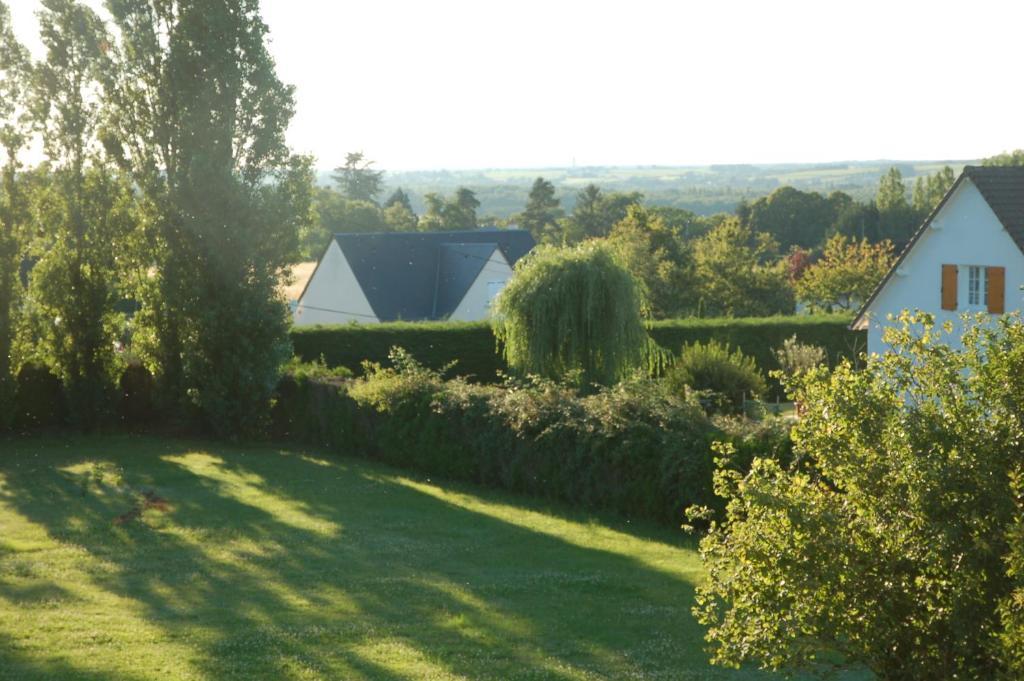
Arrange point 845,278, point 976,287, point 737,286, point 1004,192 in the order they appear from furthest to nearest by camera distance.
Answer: point 845,278
point 737,286
point 976,287
point 1004,192

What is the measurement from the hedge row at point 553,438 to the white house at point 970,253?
14.1m

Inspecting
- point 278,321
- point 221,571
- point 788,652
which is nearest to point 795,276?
point 278,321

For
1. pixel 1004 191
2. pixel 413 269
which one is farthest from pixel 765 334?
pixel 413 269

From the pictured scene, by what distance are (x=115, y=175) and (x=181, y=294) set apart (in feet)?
11.3

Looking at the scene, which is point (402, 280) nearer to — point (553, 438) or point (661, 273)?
point (661, 273)

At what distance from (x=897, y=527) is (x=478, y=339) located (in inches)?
1150

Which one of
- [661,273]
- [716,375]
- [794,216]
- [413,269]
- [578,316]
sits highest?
[794,216]

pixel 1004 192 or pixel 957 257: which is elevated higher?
pixel 1004 192

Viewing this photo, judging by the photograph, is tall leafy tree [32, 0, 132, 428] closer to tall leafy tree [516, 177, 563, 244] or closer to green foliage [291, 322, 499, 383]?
green foliage [291, 322, 499, 383]

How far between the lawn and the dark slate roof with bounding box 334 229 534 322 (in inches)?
1238

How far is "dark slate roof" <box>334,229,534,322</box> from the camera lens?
179ft

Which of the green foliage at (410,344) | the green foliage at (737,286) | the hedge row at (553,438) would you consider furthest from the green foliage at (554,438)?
the green foliage at (737,286)

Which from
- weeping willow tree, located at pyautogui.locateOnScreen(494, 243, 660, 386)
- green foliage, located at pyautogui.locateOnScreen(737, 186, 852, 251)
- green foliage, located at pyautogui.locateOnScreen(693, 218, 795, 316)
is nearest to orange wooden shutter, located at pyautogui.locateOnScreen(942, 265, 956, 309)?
weeping willow tree, located at pyautogui.locateOnScreen(494, 243, 660, 386)

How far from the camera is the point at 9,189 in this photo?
27672 mm
